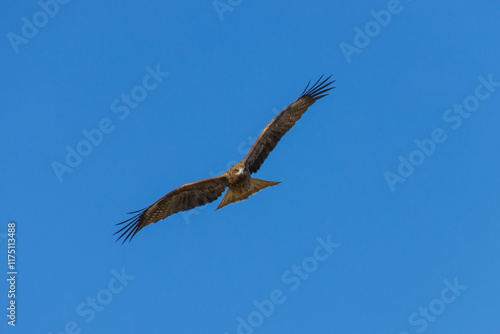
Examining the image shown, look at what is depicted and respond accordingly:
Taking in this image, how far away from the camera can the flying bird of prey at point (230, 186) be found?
53.5 feet

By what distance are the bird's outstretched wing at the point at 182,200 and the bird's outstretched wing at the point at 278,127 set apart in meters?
0.88

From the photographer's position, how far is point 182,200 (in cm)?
1691

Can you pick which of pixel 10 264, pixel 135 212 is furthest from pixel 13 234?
pixel 135 212

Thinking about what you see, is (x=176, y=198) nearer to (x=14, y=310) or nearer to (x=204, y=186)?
(x=204, y=186)

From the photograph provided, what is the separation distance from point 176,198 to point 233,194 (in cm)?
134

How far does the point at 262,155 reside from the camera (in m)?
17.0

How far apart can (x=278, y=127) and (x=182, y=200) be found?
2786mm

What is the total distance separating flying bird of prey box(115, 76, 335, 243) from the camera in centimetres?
1631

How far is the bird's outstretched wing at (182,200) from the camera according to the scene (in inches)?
652

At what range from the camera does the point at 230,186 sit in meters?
16.4

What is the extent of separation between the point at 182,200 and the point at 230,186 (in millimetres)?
1272

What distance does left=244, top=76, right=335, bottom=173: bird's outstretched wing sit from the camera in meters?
16.9

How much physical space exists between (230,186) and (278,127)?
193 centimetres

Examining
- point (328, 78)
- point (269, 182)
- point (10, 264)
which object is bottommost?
point (269, 182)
